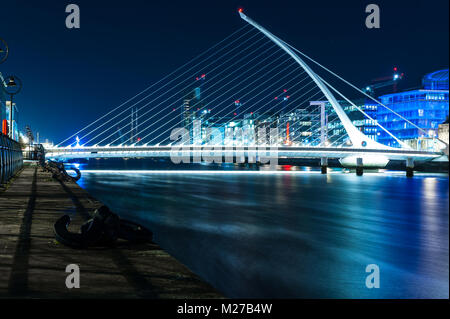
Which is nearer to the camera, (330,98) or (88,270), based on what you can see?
(88,270)

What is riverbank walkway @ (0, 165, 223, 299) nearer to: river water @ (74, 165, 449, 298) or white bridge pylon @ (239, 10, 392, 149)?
river water @ (74, 165, 449, 298)

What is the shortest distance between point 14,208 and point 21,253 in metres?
6.74

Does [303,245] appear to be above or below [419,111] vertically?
below

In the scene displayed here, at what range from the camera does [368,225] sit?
18172 millimetres

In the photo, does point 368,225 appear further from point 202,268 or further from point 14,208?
point 14,208

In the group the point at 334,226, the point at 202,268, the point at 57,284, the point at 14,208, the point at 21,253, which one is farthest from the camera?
the point at 334,226

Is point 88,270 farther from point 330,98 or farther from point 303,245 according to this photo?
point 330,98

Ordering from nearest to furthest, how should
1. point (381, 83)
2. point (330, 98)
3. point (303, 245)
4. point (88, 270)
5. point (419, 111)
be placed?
point (88, 270) → point (303, 245) → point (330, 98) → point (419, 111) → point (381, 83)

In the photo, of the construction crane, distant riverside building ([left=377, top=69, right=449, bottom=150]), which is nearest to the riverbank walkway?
distant riverside building ([left=377, top=69, right=449, bottom=150])

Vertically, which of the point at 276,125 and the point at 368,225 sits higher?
the point at 276,125

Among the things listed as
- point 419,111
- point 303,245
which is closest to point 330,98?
point 419,111

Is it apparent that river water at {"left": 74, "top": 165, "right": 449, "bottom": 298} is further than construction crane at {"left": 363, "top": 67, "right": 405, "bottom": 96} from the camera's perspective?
No

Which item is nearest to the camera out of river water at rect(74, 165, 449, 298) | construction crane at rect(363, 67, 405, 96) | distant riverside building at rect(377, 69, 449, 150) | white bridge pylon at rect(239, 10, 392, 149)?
river water at rect(74, 165, 449, 298)
